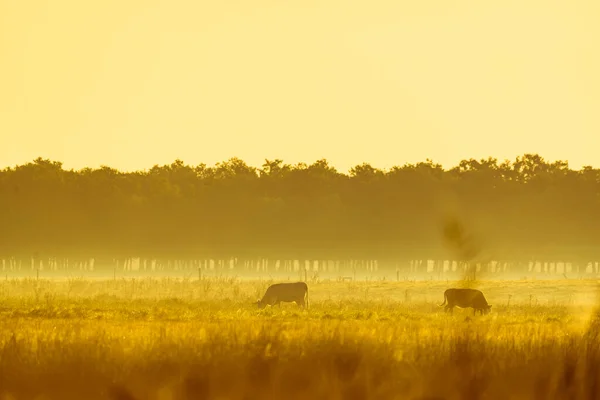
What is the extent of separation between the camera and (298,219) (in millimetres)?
171125

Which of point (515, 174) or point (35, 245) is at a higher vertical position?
point (515, 174)

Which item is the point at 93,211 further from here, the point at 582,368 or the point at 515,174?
the point at 582,368

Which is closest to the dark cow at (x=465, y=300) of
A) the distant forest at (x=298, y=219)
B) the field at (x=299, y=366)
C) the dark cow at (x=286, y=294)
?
the dark cow at (x=286, y=294)

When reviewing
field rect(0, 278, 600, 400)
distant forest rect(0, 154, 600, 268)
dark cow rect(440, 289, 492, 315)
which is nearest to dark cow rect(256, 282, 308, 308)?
dark cow rect(440, 289, 492, 315)

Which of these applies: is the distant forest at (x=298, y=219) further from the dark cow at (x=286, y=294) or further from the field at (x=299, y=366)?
the field at (x=299, y=366)

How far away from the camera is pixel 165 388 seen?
63.1ft

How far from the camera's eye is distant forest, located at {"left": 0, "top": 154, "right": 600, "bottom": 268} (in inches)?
6614

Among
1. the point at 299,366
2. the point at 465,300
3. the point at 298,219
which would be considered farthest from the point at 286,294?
the point at 298,219

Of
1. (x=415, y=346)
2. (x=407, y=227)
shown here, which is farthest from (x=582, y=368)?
(x=407, y=227)

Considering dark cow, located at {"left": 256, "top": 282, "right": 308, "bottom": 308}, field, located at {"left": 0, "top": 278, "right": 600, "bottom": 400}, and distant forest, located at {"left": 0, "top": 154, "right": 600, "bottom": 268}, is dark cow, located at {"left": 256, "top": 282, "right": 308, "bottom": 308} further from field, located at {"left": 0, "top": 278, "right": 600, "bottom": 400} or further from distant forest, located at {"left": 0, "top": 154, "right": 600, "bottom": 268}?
distant forest, located at {"left": 0, "top": 154, "right": 600, "bottom": 268}

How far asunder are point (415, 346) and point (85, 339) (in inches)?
285

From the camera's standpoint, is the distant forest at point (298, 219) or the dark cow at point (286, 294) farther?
the distant forest at point (298, 219)

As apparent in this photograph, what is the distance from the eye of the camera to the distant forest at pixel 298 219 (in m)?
168

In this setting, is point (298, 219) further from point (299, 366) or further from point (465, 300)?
point (299, 366)
